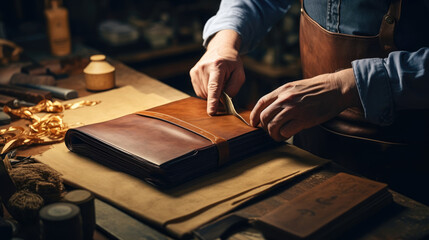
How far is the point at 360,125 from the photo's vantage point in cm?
155

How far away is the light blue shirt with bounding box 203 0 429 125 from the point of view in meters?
1.28

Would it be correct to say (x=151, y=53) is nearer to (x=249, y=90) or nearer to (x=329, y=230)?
(x=249, y=90)

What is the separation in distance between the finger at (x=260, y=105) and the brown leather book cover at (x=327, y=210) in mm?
320

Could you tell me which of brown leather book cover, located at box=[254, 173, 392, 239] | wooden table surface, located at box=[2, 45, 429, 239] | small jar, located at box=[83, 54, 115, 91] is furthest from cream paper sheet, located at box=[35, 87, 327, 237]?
small jar, located at box=[83, 54, 115, 91]

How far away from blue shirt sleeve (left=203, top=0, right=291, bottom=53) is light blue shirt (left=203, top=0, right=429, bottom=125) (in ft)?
0.91

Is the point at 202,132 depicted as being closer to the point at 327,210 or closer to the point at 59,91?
the point at 327,210

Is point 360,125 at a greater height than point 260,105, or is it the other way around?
point 260,105

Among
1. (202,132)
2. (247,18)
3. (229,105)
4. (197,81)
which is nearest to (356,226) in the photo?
(202,132)

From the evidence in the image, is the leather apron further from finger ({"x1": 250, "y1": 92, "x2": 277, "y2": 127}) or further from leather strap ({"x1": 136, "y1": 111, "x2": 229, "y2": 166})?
leather strap ({"x1": 136, "y1": 111, "x2": 229, "y2": 166})

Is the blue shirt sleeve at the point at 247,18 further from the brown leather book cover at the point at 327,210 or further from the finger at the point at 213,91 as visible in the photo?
the brown leather book cover at the point at 327,210

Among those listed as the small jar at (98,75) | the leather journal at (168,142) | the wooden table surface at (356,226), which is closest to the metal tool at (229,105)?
the leather journal at (168,142)

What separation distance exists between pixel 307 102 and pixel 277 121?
100 mm

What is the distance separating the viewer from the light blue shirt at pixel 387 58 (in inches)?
50.4

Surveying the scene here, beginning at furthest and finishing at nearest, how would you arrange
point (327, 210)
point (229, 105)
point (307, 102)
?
1. point (229, 105)
2. point (307, 102)
3. point (327, 210)
